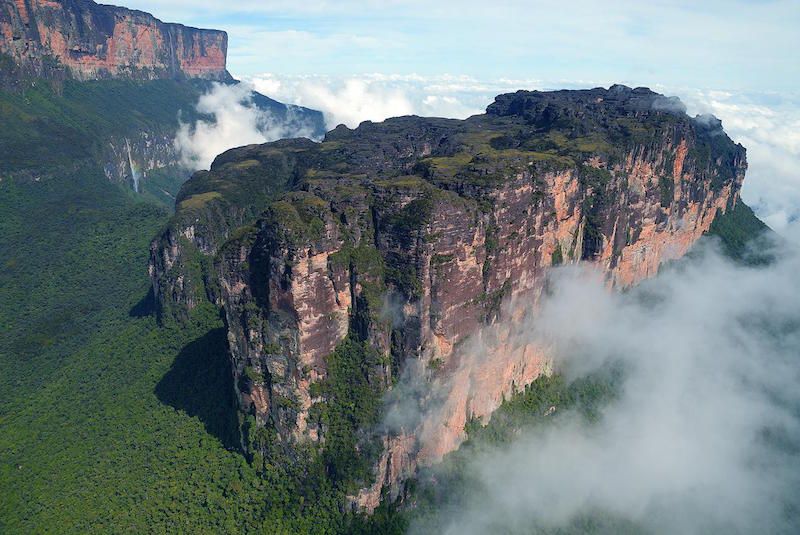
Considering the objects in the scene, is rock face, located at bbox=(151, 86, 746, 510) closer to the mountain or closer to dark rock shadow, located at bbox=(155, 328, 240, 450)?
dark rock shadow, located at bbox=(155, 328, 240, 450)

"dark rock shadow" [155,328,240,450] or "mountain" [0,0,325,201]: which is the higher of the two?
"mountain" [0,0,325,201]

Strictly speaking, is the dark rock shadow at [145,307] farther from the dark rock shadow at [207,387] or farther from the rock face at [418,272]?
the dark rock shadow at [207,387]

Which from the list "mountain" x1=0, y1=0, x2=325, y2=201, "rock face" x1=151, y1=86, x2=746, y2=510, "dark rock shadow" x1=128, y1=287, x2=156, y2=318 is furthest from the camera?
"mountain" x1=0, y1=0, x2=325, y2=201

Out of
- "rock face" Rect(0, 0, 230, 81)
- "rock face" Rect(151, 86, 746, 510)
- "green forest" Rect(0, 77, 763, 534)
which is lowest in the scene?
"green forest" Rect(0, 77, 763, 534)

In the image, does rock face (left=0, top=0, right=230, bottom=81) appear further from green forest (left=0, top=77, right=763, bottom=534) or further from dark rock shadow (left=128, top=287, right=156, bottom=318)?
dark rock shadow (left=128, top=287, right=156, bottom=318)

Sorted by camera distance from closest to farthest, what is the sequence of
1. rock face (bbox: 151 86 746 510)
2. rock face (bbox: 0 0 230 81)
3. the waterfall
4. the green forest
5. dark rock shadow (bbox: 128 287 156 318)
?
rock face (bbox: 151 86 746 510), the green forest, dark rock shadow (bbox: 128 287 156 318), rock face (bbox: 0 0 230 81), the waterfall

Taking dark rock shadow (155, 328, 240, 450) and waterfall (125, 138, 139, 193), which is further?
waterfall (125, 138, 139, 193)

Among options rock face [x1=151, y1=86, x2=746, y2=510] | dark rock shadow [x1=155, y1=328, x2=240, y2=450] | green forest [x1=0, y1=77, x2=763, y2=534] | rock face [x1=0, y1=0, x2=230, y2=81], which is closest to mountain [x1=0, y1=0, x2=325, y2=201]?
rock face [x1=0, y1=0, x2=230, y2=81]

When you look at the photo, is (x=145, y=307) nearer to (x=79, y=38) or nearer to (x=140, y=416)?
(x=140, y=416)
